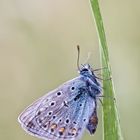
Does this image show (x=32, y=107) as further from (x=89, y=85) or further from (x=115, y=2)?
(x=115, y=2)

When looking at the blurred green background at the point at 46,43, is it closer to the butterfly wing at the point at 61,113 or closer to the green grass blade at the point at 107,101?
the butterfly wing at the point at 61,113

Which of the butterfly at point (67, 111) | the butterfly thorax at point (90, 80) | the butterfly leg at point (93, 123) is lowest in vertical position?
the butterfly leg at point (93, 123)

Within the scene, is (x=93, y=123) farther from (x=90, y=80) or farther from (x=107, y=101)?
(x=107, y=101)

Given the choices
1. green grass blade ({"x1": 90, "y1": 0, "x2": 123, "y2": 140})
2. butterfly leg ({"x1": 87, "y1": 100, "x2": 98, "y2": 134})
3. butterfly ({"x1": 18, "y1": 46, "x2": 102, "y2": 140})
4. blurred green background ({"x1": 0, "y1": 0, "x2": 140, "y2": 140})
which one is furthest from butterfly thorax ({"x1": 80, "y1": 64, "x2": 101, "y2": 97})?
blurred green background ({"x1": 0, "y1": 0, "x2": 140, "y2": 140})

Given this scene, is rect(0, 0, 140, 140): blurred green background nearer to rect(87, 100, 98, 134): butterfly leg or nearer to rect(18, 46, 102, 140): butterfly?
rect(18, 46, 102, 140): butterfly

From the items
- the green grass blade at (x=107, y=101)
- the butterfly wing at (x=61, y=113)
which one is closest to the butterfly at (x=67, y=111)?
the butterfly wing at (x=61, y=113)

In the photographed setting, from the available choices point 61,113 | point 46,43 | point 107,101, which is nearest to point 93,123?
point 61,113

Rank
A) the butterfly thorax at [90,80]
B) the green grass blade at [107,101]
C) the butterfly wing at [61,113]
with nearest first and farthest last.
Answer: the green grass blade at [107,101] < the butterfly wing at [61,113] < the butterfly thorax at [90,80]
